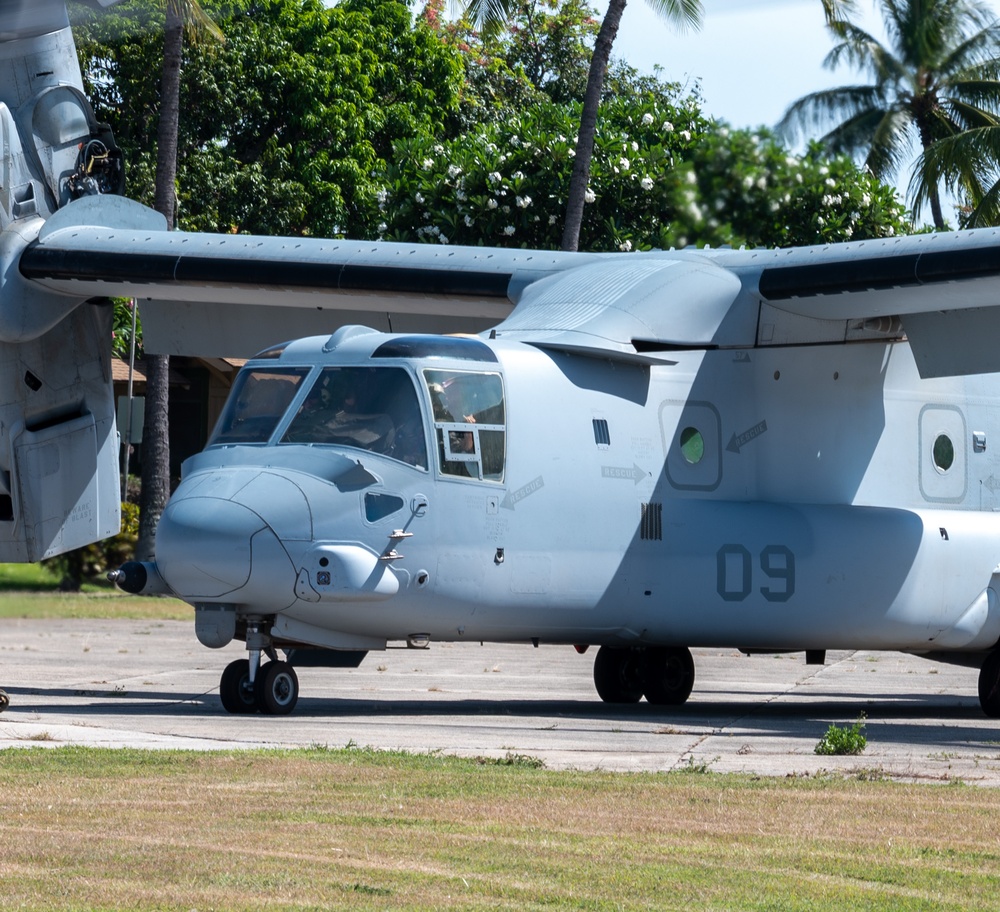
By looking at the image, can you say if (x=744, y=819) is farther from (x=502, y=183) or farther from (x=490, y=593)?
(x=502, y=183)

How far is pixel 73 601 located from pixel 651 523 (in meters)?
17.3

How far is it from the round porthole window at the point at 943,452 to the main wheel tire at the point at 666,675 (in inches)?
118

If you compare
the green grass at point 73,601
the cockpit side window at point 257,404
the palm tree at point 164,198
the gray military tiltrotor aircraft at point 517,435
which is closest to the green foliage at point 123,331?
the palm tree at point 164,198

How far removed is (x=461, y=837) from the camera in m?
7.21

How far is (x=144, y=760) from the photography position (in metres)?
9.36

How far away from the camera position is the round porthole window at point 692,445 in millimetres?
14453

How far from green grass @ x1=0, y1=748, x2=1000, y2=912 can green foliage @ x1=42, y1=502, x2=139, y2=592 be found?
22.6m

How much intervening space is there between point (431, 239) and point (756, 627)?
21.0m

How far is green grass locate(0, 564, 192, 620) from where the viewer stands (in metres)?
24.8

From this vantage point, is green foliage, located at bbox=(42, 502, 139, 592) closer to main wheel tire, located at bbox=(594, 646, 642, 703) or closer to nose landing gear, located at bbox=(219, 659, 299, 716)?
main wheel tire, located at bbox=(594, 646, 642, 703)

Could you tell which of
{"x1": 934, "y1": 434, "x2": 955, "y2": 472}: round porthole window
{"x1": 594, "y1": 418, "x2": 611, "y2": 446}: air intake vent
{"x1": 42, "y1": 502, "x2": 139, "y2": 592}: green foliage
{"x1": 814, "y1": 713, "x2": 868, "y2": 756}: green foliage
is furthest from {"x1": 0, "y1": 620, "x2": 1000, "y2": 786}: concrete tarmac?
{"x1": 42, "y1": 502, "x2": 139, "y2": 592}: green foliage

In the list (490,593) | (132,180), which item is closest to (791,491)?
(490,593)

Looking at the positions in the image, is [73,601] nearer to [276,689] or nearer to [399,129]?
[276,689]

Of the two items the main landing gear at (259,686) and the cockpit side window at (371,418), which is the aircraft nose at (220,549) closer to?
the main landing gear at (259,686)
